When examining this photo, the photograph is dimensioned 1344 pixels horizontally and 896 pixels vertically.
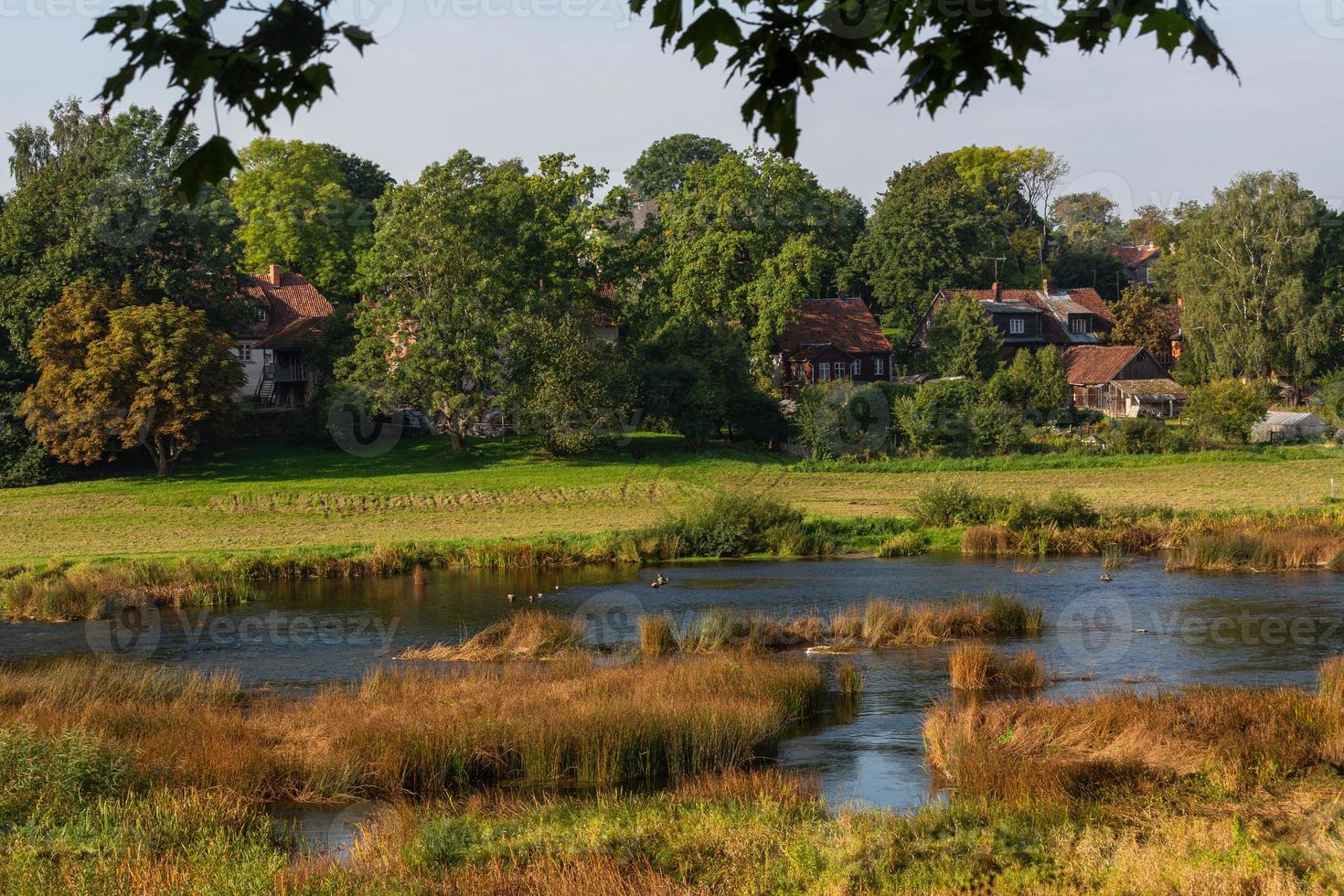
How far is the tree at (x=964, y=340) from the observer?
276 feet

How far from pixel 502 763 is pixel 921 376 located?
7292 cm

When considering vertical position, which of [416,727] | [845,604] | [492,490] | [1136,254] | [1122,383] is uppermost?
[1136,254]

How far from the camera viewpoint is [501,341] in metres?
63.0

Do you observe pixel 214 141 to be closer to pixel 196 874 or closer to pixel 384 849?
pixel 196 874

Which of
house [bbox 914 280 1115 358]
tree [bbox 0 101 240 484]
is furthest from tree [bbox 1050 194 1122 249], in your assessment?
tree [bbox 0 101 240 484]

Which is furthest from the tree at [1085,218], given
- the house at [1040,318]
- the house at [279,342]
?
the house at [279,342]

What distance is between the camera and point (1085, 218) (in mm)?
149000

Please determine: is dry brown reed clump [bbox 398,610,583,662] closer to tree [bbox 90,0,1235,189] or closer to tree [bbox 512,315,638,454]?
tree [bbox 90,0,1235,189]

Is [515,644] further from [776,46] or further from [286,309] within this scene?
[286,309]

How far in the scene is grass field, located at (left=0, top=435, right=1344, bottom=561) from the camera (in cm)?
Result: 4594

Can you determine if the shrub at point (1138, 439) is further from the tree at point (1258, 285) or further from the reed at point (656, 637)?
the reed at point (656, 637)

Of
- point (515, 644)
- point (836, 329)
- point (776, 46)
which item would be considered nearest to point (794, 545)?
point (515, 644)

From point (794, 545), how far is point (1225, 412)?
105ft

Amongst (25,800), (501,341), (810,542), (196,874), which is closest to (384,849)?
(196,874)
